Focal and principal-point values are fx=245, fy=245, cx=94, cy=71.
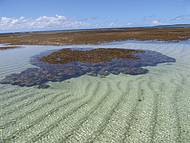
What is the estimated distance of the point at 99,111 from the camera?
7.81m

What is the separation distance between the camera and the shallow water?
20.0 ft

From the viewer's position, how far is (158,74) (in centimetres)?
1348

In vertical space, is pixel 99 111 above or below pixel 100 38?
above

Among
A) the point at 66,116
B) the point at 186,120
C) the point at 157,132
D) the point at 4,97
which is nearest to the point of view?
the point at 157,132

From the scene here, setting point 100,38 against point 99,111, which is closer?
point 99,111

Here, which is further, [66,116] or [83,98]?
[83,98]

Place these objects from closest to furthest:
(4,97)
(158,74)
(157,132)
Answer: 1. (157,132)
2. (4,97)
3. (158,74)

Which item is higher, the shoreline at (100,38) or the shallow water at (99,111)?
the shallow water at (99,111)

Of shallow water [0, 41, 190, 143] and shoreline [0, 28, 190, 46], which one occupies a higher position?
shallow water [0, 41, 190, 143]

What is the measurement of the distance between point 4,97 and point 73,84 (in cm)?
326

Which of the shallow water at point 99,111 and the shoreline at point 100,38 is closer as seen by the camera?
the shallow water at point 99,111

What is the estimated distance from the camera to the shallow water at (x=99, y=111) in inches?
240

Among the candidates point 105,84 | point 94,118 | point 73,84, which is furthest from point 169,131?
point 73,84

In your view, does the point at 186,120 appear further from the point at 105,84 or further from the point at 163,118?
the point at 105,84
